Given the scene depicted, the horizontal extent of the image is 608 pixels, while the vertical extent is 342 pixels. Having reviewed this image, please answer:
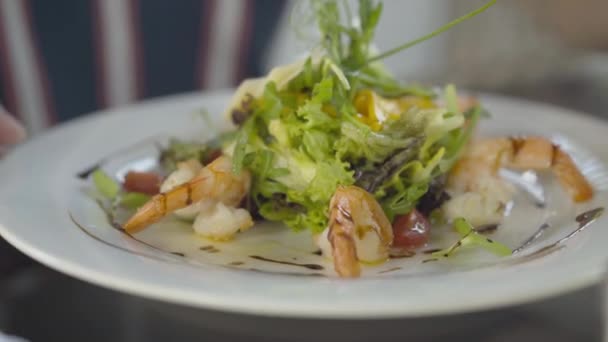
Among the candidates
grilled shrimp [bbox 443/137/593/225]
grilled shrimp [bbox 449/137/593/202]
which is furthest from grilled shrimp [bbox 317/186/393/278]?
grilled shrimp [bbox 449/137/593/202]

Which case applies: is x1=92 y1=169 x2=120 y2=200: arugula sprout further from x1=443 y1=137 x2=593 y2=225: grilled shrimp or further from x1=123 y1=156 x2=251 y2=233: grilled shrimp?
x1=443 y1=137 x2=593 y2=225: grilled shrimp

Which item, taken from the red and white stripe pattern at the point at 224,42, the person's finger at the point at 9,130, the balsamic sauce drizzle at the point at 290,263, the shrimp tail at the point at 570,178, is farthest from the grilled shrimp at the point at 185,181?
the red and white stripe pattern at the point at 224,42

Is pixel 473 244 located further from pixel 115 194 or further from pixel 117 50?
pixel 117 50

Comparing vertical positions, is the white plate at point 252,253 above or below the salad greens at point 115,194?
above

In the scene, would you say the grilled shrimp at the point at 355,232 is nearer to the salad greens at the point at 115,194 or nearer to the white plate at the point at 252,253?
the white plate at the point at 252,253

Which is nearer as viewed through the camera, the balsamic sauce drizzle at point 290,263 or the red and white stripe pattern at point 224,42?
the balsamic sauce drizzle at point 290,263

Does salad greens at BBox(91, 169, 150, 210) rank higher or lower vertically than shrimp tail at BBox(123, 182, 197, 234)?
lower

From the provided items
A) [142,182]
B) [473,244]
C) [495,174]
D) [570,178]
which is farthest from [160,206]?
[570,178]
